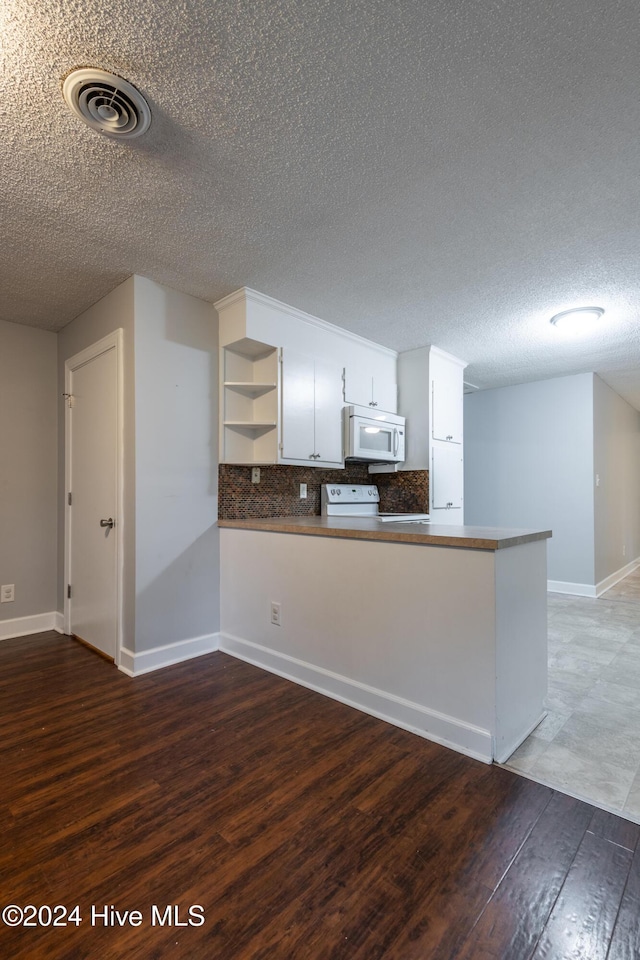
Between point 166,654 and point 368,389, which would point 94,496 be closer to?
point 166,654

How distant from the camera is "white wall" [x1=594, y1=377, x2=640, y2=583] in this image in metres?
5.12

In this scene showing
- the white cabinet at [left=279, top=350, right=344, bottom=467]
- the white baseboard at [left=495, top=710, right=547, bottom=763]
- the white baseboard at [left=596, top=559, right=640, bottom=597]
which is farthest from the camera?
the white baseboard at [left=596, top=559, right=640, bottom=597]

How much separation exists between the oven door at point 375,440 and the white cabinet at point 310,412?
0.39 feet

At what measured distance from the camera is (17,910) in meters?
1.17

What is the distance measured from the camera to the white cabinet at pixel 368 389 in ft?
12.3

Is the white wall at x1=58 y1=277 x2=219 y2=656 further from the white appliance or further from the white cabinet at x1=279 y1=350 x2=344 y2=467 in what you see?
the white appliance

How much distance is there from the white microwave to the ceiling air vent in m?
2.38

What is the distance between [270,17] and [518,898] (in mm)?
2443

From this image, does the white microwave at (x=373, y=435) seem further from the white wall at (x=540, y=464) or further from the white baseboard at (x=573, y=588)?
the white baseboard at (x=573, y=588)

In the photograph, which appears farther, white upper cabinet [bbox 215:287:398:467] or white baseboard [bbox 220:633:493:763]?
white upper cabinet [bbox 215:287:398:467]

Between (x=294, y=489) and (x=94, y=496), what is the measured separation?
4.74 feet

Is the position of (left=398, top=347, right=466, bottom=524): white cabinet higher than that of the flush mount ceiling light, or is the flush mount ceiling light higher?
the flush mount ceiling light

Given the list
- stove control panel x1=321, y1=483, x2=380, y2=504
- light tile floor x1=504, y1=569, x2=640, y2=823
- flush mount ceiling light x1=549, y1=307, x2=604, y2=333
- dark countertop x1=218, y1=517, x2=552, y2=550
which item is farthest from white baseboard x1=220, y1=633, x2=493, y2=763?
flush mount ceiling light x1=549, y1=307, x2=604, y2=333

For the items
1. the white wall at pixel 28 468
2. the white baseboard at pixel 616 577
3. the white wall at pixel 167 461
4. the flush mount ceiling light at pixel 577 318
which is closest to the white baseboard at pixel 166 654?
the white wall at pixel 167 461
